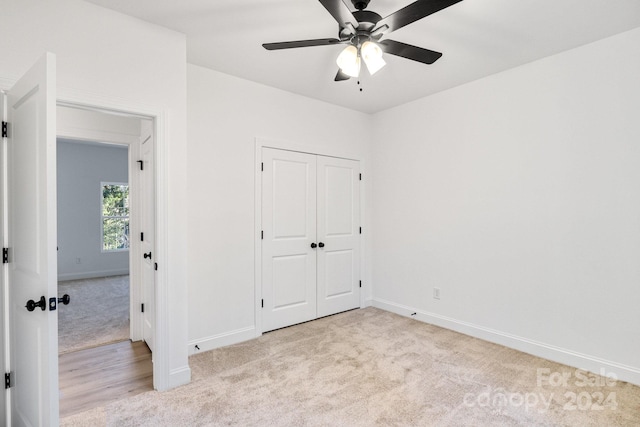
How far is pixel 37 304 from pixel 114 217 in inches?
254

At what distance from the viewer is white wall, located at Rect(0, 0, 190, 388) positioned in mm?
1983

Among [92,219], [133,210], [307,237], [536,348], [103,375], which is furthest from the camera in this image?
[92,219]

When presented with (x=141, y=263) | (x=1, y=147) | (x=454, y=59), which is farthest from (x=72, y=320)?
(x=454, y=59)

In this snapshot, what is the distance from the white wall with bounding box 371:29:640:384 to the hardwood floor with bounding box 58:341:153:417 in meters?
2.90

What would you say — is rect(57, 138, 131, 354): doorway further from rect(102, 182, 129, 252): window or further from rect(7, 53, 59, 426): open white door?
rect(7, 53, 59, 426): open white door

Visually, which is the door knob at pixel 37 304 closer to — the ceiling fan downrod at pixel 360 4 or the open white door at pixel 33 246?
the open white door at pixel 33 246

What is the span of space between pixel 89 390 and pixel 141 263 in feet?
4.12

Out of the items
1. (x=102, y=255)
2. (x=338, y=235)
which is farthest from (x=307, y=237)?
(x=102, y=255)

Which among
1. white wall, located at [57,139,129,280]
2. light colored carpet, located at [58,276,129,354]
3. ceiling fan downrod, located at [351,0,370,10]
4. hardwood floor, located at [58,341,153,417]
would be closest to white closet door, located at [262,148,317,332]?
hardwood floor, located at [58,341,153,417]

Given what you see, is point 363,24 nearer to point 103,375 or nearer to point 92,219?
point 103,375

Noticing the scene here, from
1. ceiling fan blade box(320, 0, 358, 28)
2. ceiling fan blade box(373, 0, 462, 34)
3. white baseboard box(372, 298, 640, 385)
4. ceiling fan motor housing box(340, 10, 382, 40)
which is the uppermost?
ceiling fan motor housing box(340, 10, 382, 40)

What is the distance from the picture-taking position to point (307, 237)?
3947mm

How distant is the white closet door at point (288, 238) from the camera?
142 inches

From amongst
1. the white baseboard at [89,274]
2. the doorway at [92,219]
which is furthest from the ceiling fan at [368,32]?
the white baseboard at [89,274]
